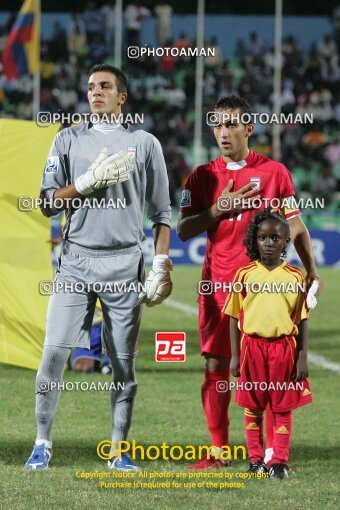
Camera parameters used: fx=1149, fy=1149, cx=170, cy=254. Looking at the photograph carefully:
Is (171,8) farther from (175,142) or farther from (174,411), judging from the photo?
(174,411)

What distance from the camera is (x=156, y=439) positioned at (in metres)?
7.06

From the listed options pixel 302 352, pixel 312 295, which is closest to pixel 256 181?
pixel 312 295

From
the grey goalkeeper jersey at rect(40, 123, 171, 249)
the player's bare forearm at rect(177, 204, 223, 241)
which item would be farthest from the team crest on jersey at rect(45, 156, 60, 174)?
the player's bare forearm at rect(177, 204, 223, 241)

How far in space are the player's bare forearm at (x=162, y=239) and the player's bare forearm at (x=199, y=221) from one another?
115mm

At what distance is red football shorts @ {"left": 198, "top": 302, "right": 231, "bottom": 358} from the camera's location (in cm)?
621

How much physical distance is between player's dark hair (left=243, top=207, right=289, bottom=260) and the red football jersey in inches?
6.9

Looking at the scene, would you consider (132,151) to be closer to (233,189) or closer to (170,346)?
(233,189)

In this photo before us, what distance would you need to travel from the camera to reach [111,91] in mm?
5984

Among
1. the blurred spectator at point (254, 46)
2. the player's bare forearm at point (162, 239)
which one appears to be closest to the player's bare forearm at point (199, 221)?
the player's bare forearm at point (162, 239)

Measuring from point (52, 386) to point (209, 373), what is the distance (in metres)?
0.88

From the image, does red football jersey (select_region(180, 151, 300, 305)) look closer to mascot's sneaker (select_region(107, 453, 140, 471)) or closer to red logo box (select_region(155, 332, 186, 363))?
red logo box (select_region(155, 332, 186, 363))

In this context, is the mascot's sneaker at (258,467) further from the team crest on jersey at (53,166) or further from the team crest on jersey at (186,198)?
the team crest on jersey at (53,166)

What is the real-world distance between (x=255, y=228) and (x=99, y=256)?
829 millimetres

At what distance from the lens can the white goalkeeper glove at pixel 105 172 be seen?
18.9ft
